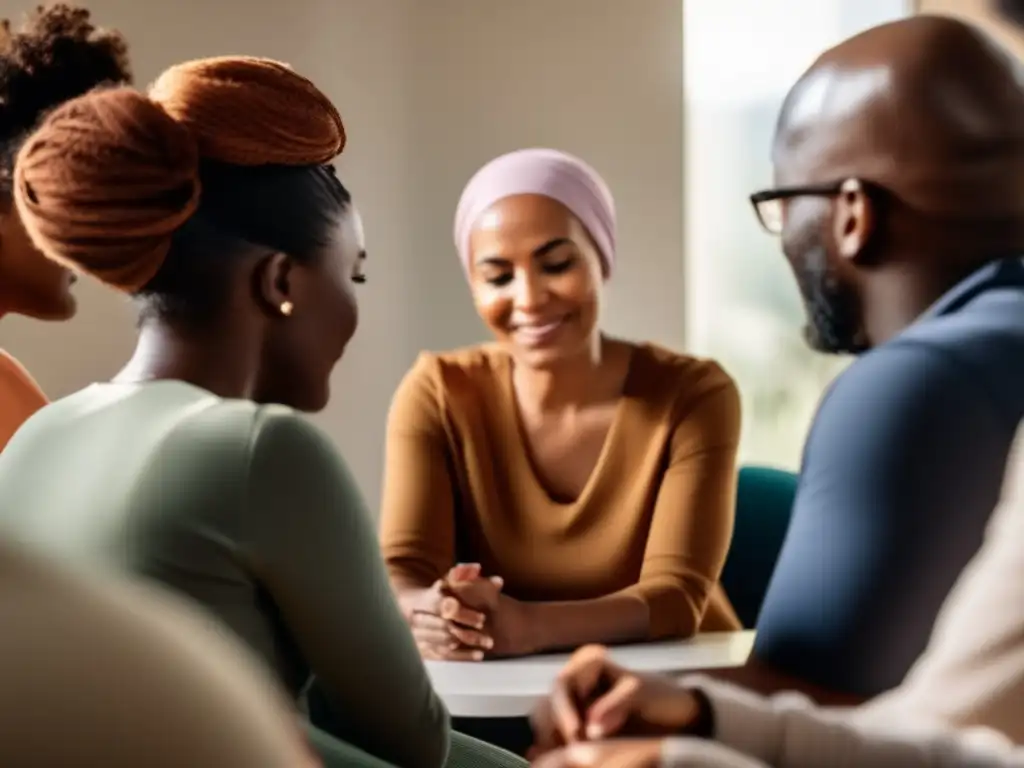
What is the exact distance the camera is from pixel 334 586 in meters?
0.96

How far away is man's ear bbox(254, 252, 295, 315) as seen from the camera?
43.5 inches

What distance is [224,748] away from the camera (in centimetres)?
18

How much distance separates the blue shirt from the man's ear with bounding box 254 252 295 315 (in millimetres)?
504

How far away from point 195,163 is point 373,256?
49.4 inches

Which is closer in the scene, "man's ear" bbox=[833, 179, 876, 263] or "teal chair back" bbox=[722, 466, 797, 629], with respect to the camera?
"man's ear" bbox=[833, 179, 876, 263]

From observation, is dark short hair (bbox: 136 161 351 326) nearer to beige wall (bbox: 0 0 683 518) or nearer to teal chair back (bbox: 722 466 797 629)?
teal chair back (bbox: 722 466 797 629)

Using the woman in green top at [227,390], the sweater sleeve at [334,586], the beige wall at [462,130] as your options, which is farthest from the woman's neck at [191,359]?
the beige wall at [462,130]

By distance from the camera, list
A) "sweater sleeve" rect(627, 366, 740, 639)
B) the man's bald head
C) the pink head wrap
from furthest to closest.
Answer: the pink head wrap, "sweater sleeve" rect(627, 366, 740, 639), the man's bald head

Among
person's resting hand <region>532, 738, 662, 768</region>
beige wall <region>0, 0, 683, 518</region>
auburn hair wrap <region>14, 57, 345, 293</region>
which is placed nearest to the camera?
person's resting hand <region>532, 738, 662, 768</region>

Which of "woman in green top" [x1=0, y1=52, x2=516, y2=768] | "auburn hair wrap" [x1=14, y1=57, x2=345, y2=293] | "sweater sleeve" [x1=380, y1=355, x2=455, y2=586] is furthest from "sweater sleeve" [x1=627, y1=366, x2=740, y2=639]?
"auburn hair wrap" [x1=14, y1=57, x2=345, y2=293]

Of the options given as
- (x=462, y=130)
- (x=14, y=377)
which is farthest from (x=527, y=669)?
(x=462, y=130)

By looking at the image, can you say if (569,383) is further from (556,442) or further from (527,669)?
(527,669)

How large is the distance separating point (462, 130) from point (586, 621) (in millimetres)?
1156

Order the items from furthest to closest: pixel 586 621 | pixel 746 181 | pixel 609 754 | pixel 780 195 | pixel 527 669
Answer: pixel 746 181 < pixel 586 621 < pixel 527 669 < pixel 780 195 < pixel 609 754
